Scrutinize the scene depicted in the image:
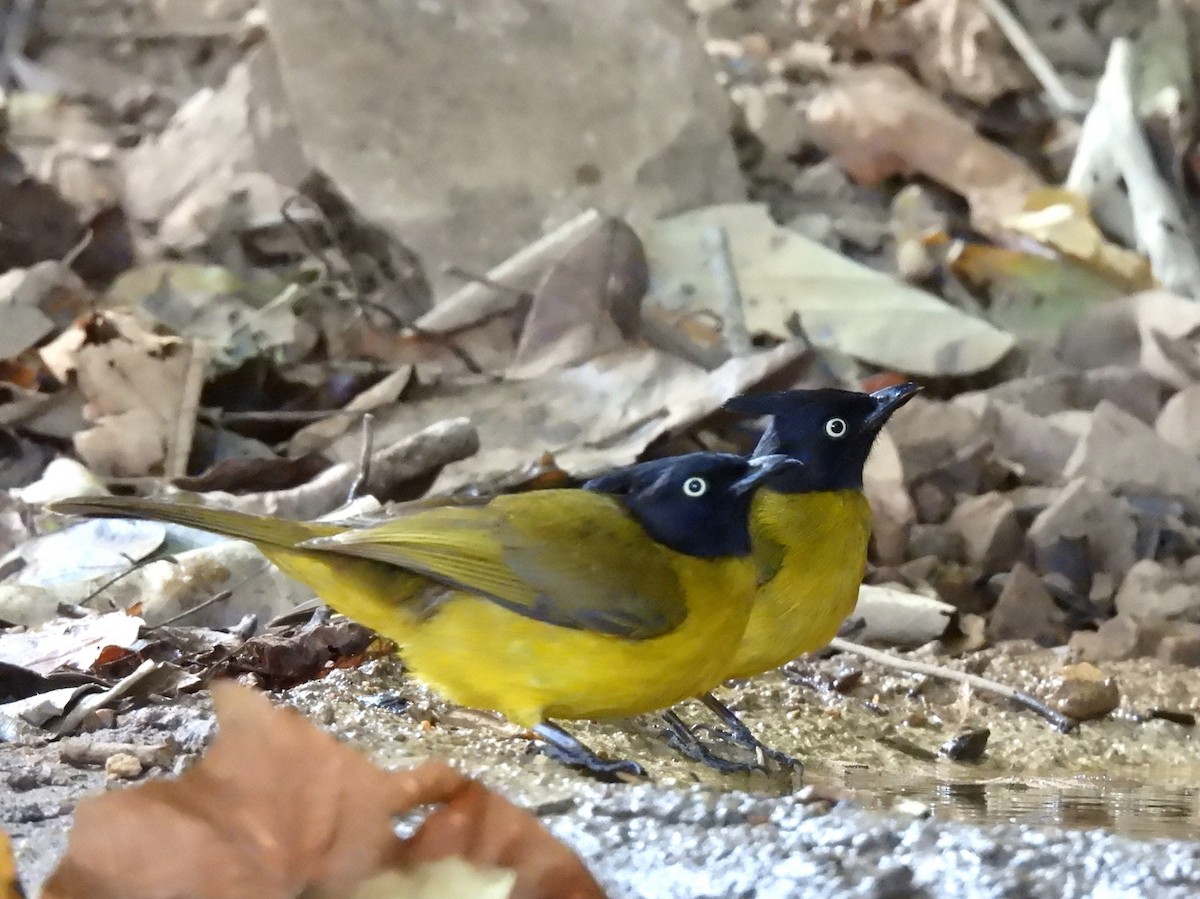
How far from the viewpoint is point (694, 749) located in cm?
333

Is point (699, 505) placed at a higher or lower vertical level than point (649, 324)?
higher

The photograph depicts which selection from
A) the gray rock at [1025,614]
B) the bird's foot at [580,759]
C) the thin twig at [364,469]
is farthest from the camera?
the gray rock at [1025,614]

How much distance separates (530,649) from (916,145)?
5.48 m

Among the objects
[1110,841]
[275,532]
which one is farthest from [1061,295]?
[1110,841]

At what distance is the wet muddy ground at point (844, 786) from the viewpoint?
6.34 feet

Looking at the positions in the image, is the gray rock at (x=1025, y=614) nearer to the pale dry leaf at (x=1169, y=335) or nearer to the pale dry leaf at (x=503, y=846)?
the pale dry leaf at (x=1169, y=335)

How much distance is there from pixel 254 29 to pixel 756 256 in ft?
11.8

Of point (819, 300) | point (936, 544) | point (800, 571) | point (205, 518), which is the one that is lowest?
point (936, 544)

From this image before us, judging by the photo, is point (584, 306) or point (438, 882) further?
point (584, 306)

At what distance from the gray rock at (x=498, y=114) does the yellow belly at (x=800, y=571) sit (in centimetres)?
330

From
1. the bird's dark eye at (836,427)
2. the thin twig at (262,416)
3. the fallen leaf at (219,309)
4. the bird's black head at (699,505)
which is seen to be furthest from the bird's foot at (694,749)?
the fallen leaf at (219,309)

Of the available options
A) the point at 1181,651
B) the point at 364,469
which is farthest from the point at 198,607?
the point at 1181,651

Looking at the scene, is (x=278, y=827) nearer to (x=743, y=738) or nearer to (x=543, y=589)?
(x=543, y=589)

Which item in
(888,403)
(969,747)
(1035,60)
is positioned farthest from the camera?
(1035,60)
